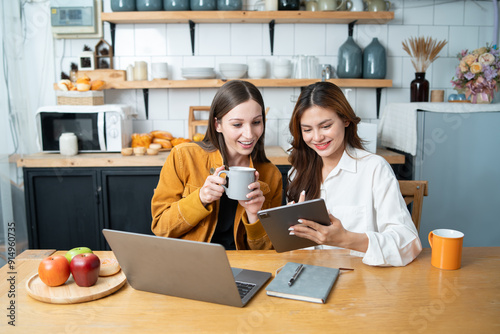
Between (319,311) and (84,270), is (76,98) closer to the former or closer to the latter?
(84,270)

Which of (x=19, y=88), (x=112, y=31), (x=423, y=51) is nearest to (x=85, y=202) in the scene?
(x=19, y=88)

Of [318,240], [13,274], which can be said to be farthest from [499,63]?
[13,274]

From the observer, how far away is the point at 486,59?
9.20 ft

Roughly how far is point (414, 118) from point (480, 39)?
3.68ft

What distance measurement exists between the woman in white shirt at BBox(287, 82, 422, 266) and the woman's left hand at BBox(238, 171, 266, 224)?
0.21 metres

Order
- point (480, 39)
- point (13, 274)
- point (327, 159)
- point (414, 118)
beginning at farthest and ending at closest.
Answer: point (480, 39) → point (414, 118) → point (327, 159) → point (13, 274)

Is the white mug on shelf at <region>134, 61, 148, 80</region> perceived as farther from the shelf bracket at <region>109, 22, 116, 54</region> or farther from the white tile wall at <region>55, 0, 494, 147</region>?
the shelf bracket at <region>109, 22, 116, 54</region>

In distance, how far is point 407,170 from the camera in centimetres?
288

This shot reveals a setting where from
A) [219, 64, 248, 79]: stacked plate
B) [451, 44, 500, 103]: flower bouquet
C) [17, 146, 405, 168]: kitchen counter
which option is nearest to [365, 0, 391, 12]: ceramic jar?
[451, 44, 500, 103]: flower bouquet

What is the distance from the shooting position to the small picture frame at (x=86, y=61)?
10.6 ft

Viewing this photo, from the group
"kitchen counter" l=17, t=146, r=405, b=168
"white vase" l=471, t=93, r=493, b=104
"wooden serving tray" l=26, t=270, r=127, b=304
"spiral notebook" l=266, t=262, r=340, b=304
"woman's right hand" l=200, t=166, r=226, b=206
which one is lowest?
"spiral notebook" l=266, t=262, r=340, b=304

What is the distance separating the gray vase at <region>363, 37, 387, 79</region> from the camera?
10.5ft

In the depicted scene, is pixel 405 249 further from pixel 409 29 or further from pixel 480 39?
pixel 480 39

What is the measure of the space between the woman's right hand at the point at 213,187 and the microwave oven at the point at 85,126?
1.66 metres
